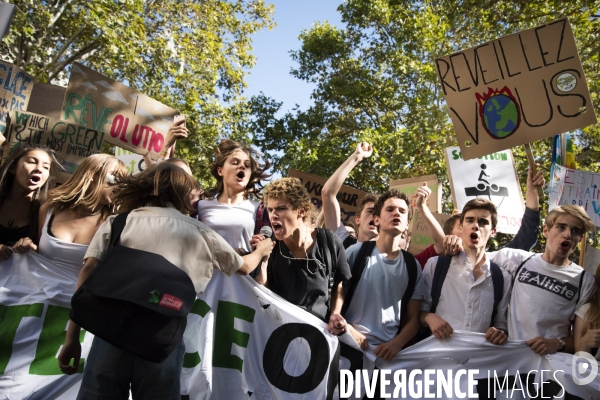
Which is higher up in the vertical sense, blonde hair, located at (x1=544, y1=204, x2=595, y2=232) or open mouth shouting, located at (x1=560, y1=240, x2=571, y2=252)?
blonde hair, located at (x1=544, y1=204, x2=595, y2=232)

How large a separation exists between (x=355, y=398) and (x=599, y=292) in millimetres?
1668

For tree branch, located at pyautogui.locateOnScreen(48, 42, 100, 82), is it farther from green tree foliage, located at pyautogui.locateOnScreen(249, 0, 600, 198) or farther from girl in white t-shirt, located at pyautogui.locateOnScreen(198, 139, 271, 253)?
girl in white t-shirt, located at pyautogui.locateOnScreen(198, 139, 271, 253)

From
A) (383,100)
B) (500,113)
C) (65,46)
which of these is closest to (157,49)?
(65,46)

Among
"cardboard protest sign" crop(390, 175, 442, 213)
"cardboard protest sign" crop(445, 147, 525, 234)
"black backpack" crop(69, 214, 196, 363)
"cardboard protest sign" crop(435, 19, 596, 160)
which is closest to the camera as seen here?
"black backpack" crop(69, 214, 196, 363)

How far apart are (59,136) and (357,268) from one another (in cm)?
320

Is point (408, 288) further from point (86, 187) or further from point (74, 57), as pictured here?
point (74, 57)

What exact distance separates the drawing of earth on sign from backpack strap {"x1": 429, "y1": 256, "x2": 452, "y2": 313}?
5.98ft

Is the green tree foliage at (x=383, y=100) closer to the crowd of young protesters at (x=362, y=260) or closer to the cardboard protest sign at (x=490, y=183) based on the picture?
the cardboard protest sign at (x=490, y=183)

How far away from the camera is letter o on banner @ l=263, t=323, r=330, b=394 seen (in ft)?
12.3

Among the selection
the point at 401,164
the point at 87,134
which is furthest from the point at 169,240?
the point at 401,164

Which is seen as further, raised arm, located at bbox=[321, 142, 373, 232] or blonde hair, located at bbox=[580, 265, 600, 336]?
raised arm, located at bbox=[321, 142, 373, 232]

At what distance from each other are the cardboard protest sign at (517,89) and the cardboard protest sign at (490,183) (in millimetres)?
1233

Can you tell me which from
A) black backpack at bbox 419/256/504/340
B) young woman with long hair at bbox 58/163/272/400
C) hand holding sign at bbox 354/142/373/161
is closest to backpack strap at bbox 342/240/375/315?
black backpack at bbox 419/256/504/340

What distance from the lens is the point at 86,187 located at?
12.0ft
